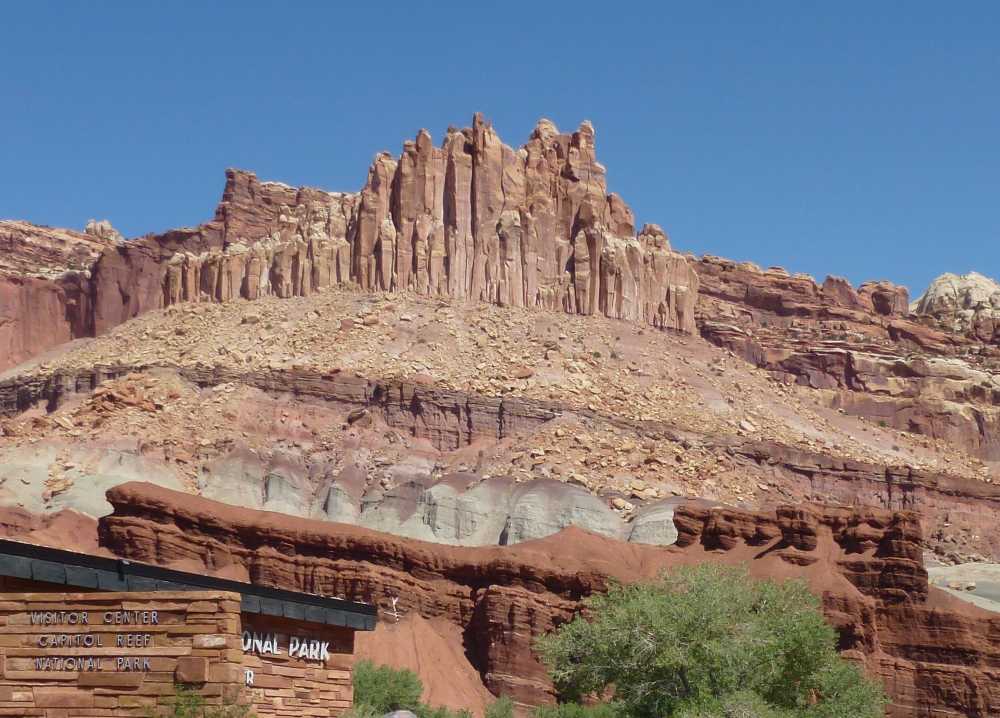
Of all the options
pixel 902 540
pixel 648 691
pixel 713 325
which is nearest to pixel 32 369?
pixel 713 325

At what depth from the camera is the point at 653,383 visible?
4621 inches

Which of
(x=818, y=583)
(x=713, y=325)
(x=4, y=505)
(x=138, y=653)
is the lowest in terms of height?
(x=138, y=653)

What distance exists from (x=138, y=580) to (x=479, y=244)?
99.2 meters

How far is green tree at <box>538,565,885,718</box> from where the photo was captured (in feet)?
147

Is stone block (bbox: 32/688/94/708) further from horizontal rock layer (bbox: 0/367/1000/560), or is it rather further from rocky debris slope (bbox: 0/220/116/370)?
rocky debris slope (bbox: 0/220/116/370)

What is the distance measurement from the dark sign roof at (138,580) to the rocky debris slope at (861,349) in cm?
11838

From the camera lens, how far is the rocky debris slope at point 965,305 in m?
Result: 167

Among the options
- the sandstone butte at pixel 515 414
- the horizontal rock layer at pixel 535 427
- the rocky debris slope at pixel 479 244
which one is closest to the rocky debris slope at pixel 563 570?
the sandstone butte at pixel 515 414

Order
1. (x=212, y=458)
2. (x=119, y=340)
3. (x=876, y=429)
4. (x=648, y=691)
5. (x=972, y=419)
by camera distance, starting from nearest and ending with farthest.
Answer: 1. (x=648, y=691)
2. (x=212, y=458)
3. (x=119, y=340)
4. (x=876, y=429)
5. (x=972, y=419)

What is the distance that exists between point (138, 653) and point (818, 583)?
151 feet

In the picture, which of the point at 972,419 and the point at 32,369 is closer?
the point at 32,369

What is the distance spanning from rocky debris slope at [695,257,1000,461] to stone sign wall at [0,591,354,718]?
125 meters

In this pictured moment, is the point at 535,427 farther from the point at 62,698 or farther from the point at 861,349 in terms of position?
the point at 62,698

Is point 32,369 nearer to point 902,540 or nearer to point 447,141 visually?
point 447,141
